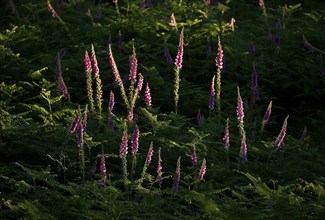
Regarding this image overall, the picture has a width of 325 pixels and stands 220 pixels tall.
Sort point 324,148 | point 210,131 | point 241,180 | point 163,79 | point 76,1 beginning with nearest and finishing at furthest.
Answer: point 241,180 → point 210,131 → point 324,148 → point 163,79 → point 76,1

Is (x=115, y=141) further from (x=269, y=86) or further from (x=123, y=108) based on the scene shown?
(x=269, y=86)

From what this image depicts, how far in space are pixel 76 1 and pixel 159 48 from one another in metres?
2.59

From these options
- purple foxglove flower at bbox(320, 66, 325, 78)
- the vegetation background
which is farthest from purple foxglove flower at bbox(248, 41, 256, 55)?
purple foxglove flower at bbox(320, 66, 325, 78)

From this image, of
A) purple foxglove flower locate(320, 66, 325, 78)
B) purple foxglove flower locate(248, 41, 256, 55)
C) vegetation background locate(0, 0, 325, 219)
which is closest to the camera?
vegetation background locate(0, 0, 325, 219)

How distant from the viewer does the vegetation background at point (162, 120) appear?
513 centimetres

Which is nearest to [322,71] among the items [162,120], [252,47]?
[252,47]

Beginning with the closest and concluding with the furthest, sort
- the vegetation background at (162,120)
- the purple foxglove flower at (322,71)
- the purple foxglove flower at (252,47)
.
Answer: the vegetation background at (162,120)
the purple foxglove flower at (322,71)
the purple foxglove flower at (252,47)

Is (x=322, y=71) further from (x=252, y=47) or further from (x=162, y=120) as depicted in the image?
(x=162, y=120)

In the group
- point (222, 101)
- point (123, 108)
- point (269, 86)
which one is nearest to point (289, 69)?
point (269, 86)

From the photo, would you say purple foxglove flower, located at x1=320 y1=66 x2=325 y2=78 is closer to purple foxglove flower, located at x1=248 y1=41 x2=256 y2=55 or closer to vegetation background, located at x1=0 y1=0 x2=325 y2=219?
vegetation background, located at x1=0 y1=0 x2=325 y2=219

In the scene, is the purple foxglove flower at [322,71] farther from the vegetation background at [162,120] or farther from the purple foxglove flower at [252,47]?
the purple foxglove flower at [252,47]

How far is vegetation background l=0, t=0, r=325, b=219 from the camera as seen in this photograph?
5129 mm

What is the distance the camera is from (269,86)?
32.2 ft

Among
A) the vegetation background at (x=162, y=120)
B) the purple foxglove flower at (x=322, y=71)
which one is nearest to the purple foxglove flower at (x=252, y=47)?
the vegetation background at (x=162, y=120)
